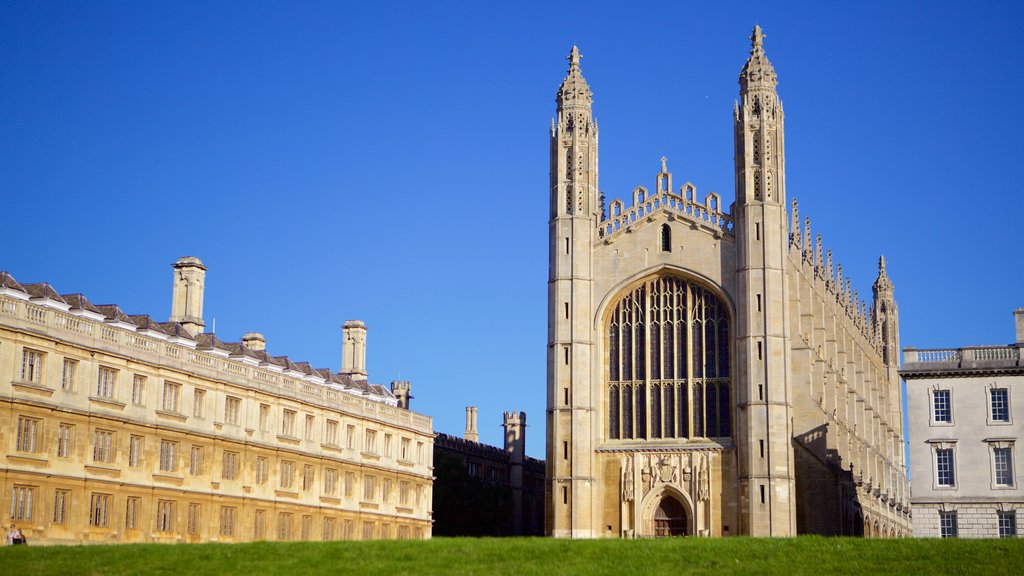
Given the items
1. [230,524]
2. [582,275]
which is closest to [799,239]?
[582,275]

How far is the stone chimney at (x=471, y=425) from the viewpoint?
338ft

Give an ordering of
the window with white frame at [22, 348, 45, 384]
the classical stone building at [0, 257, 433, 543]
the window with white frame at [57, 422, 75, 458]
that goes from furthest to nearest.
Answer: the window with white frame at [57, 422, 75, 458] → the classical stone building at [0, 257, 433, 543] → the window with white frame at [22, 348, 45, 384]

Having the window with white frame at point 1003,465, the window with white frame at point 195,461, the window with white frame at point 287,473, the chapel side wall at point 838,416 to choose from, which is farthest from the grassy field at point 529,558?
the chapel side wall at point 838,416

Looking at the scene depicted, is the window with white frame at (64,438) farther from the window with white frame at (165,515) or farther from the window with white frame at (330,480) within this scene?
the window with white frame at (330,480)

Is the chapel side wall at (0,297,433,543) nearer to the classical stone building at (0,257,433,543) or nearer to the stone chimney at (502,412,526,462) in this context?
the classical stone building at (0,257,433,543)

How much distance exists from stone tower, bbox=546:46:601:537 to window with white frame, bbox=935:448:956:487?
15.9 metres

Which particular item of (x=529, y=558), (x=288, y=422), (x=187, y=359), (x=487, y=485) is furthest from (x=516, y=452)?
(x=529, y=558)

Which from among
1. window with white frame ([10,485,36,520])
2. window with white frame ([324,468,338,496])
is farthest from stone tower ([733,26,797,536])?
window with white frame ([10,485,36,520])

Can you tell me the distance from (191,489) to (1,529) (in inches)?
410

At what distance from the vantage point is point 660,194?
70.9 metres

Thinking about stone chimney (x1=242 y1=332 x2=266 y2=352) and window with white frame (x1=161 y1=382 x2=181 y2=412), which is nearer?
window with white frame (x1=161 y1=382 x2=181 y2=412)

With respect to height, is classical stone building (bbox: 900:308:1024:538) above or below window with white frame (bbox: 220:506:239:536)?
above

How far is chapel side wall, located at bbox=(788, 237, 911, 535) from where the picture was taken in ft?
218

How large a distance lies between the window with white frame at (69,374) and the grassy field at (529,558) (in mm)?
10411
